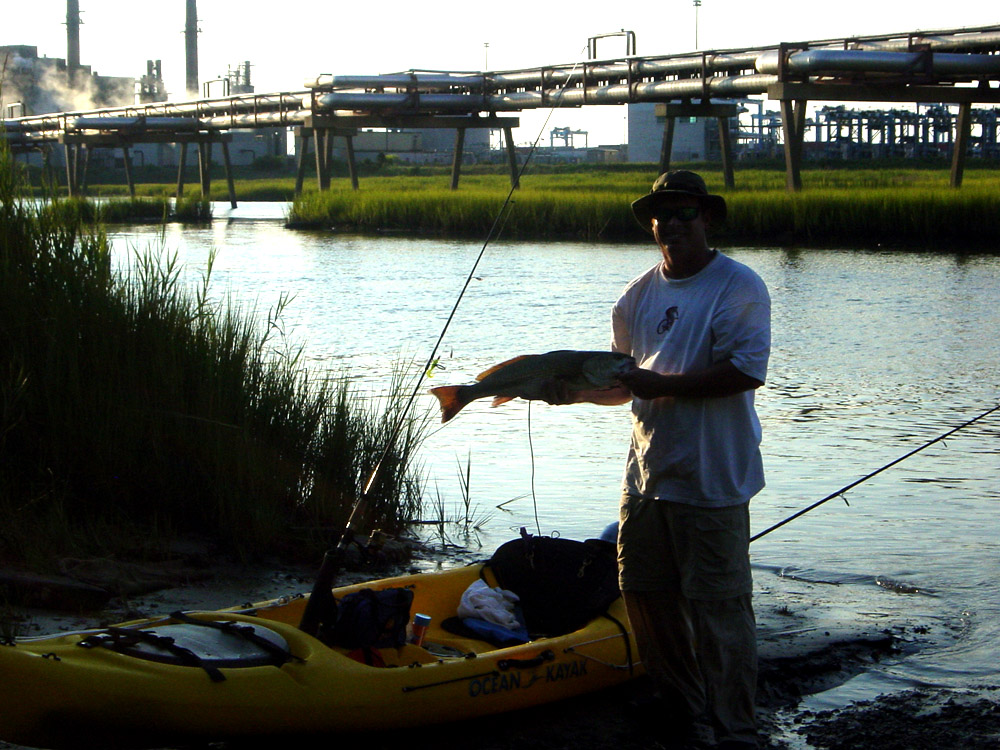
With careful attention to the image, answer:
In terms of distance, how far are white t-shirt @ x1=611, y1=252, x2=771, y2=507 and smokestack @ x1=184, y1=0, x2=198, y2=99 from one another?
80.1m

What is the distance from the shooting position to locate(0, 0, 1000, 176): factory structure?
59625mm

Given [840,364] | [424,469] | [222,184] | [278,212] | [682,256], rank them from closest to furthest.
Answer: [682,256]
[424,469]
[840,364]
[278,212]
[222,184]

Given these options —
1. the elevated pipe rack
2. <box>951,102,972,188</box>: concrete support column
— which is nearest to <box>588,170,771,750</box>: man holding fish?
the elevated pipe rack

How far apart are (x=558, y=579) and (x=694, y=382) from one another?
1623 millimetres

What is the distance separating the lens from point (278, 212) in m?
46.1

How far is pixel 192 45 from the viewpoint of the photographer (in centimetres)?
8081

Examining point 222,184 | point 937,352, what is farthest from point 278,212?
point 937,352

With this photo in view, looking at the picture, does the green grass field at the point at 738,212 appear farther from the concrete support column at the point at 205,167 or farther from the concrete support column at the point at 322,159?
the concrete support column at the point at 205,167

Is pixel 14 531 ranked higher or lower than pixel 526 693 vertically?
higher

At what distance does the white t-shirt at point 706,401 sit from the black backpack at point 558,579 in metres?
1.14

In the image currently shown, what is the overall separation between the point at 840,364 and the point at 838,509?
17.3 ft

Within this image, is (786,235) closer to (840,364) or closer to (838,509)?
(840,364)

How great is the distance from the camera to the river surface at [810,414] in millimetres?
6586

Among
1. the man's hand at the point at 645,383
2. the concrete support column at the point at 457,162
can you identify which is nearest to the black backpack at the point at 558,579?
the man's hand at the point at 645,383
